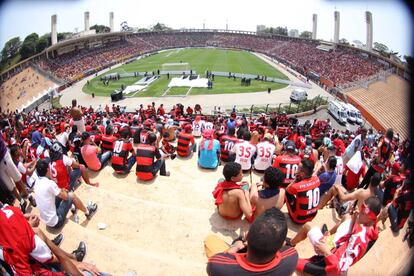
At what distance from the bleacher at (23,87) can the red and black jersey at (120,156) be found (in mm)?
31476

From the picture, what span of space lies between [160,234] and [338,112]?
85.4 ft

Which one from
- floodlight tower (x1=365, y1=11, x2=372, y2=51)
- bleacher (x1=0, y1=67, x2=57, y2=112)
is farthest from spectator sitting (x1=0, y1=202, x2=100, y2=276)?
floodlight tower (x1=365, y1=11, x2=372, y2=51)

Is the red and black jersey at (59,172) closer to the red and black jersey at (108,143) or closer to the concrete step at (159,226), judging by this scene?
the concrete step at (159,226)

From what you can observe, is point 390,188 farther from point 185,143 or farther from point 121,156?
point 121,156

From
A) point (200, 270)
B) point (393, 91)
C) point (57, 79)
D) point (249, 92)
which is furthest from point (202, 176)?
point (57, 79)

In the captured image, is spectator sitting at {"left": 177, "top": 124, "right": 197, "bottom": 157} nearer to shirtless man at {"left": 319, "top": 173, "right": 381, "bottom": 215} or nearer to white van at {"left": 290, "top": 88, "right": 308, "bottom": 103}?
shirtless man at {"left": 319, "top": 173, "right": 381, "bottom": 215}

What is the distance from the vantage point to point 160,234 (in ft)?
18.4

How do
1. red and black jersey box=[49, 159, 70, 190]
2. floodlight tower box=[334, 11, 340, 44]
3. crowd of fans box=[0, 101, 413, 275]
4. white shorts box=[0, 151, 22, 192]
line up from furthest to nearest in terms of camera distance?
floodlight tower box=[334, 11, 340, 44]
red and black jersey box=[49, 159, 70, 190]
white shorts box=[0, 151, 22, 192]
crowd of fans box=[0, 101, 413, 275]

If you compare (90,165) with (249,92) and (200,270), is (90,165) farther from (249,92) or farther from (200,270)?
(249,92)

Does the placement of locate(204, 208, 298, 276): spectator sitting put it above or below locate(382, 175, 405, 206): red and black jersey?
above

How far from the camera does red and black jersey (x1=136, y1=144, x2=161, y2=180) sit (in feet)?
Result: 25.9

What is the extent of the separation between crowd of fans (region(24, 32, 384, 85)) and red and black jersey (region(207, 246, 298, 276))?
142ft

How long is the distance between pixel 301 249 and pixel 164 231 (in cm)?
243

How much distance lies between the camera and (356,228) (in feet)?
13.6
